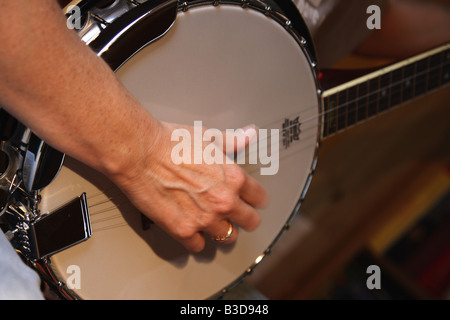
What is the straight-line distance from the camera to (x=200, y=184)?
560 mm

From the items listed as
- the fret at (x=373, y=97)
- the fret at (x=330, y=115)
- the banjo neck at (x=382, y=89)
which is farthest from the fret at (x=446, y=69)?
the fret at (x=330, y=115)

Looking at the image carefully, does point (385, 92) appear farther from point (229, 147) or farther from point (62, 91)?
point (62, 91)

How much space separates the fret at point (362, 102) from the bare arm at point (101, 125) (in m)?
0.27

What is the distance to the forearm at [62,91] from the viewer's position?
0.42m

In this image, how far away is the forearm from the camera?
0.42 m

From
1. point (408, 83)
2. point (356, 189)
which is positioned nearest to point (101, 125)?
point (408, 83)

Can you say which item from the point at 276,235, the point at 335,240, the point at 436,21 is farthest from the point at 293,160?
the point at 335,240

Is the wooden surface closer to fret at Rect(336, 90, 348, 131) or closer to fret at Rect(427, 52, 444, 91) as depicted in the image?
fret at Rect(427, 52, 444, 91)

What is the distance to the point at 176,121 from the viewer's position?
58 cm

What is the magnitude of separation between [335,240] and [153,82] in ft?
3.18

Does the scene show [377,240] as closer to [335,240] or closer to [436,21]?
[335,240]

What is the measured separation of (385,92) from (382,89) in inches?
0.5

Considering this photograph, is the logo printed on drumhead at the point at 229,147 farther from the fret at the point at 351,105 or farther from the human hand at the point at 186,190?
the fret at the point at 351,105

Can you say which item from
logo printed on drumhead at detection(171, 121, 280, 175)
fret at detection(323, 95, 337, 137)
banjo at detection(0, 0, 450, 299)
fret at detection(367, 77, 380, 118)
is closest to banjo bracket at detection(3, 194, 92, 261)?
banjo at detection(0, 0, 450, 299)
